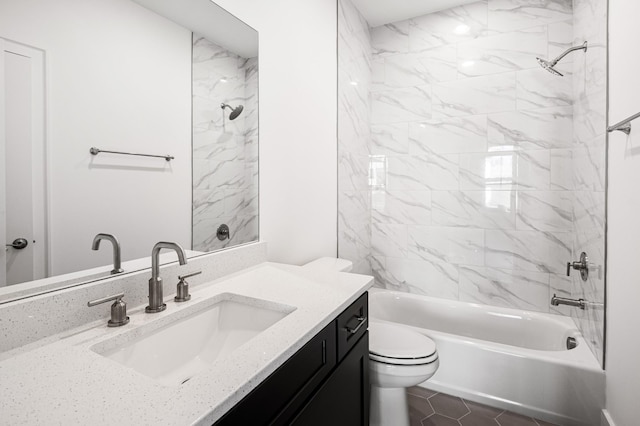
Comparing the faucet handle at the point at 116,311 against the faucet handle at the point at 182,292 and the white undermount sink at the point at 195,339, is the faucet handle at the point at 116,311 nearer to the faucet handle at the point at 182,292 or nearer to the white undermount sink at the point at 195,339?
the white undermount sink at the point at 195,339

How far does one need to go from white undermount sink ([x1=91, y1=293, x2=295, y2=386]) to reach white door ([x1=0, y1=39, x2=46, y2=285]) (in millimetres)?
307

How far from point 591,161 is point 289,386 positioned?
2.05 metres

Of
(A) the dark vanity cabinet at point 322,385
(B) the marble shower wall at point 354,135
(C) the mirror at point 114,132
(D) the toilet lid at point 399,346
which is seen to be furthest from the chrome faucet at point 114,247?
(B) the marble shower wall at point 354,135

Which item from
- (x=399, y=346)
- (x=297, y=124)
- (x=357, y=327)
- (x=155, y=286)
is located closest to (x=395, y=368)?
(x=399, y=346)

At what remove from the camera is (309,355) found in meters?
0.90

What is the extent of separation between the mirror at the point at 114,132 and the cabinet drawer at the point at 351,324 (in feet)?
2.08

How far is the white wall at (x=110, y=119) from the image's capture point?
883 mm

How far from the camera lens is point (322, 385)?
0.97m

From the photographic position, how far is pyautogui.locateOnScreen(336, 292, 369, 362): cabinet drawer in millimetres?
1103

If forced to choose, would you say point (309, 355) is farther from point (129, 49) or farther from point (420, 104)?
point (420, 104)

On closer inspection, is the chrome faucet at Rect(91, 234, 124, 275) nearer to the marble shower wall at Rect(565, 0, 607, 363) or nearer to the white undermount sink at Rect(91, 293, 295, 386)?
the white undermount sink at Rect(91, 293, 295, 386)

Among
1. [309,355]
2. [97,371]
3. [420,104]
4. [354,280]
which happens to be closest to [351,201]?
[420,104]

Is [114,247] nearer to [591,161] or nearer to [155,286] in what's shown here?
[155,286]

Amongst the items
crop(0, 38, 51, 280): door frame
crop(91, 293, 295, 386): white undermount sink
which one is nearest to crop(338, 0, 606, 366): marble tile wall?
crop(91, 293, 295, 386): white undermount sink
